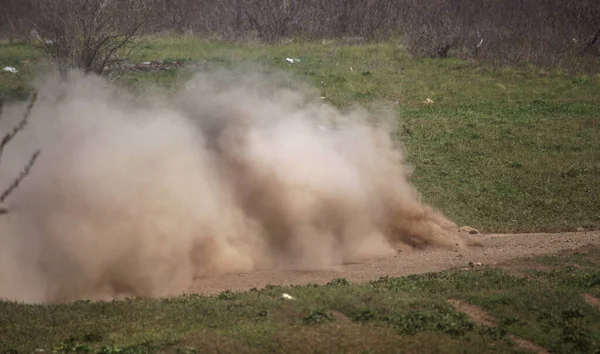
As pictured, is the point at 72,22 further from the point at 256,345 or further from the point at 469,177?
the point at 256,345

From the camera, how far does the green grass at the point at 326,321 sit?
27.9 feet

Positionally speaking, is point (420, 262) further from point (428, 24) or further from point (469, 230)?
point (428, 24)

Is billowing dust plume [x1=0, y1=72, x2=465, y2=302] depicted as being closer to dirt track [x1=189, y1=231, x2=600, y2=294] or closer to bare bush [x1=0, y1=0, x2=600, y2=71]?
dirt track [x1=189, y1=231, x2=600, y2=294]

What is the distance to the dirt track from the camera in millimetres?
11883

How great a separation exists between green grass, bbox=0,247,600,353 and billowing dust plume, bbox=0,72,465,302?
1516mm

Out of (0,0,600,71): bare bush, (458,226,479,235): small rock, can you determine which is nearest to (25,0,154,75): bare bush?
(0,0,600,71): bare bush

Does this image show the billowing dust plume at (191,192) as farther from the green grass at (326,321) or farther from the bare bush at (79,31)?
the bare bush at (79,31)

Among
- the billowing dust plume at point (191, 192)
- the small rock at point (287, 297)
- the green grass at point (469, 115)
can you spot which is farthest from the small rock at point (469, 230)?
the small rock at point (287, 297)

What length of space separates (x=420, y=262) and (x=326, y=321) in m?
4.02

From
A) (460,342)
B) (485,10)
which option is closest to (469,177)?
(460,342)

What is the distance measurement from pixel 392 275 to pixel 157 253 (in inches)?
122

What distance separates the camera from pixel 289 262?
43.4 feet

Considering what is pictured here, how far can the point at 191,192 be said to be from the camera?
12898 mm

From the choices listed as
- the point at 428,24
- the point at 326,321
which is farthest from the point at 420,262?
the point at 428,24
